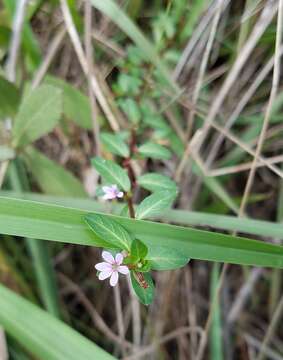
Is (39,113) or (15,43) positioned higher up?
(15,43)

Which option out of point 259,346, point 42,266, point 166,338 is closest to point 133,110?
point 42,266

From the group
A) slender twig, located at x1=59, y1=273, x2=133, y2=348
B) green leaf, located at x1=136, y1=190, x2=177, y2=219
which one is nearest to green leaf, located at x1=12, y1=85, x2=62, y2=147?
green leaf, located at x1=136, y1=190, x2=177, y2=219

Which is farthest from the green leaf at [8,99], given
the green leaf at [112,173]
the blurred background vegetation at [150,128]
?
the green leaf at [112,173]

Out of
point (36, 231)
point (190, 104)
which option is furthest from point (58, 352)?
point (190, 104)

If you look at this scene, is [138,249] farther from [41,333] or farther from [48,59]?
[48,59]

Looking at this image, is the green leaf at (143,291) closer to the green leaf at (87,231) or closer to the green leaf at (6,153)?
the green leaf at (87,231)

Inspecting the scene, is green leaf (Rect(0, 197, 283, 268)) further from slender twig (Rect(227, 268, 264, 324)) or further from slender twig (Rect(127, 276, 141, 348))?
slender twig (Rect(227, 268, 264, 324))

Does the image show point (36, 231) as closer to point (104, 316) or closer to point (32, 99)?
point (32, 99)
